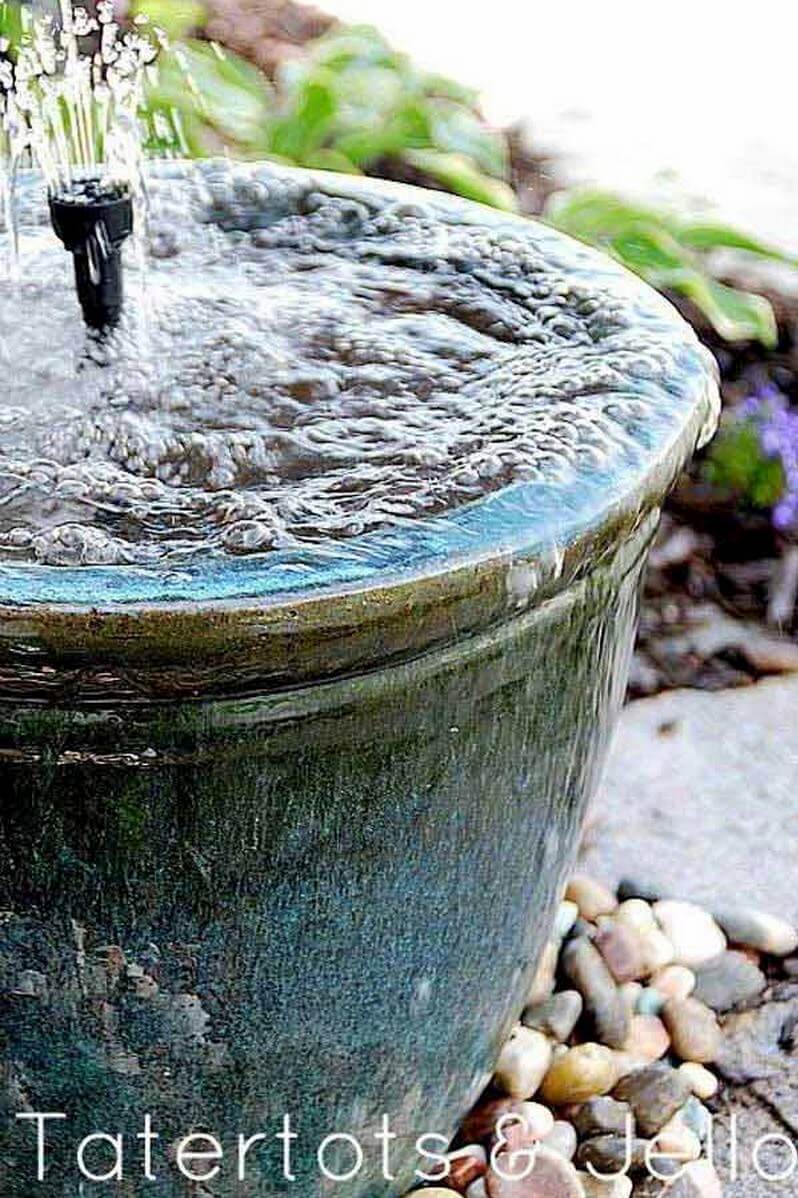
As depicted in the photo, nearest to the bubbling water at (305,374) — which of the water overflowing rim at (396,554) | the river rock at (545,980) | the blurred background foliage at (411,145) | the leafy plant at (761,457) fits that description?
the water overflowing rim at (396,554)

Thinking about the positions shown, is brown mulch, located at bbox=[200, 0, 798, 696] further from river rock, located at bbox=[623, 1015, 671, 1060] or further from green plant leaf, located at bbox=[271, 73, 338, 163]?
river rock, located at bbox=[623, 1015, 671, 1060]

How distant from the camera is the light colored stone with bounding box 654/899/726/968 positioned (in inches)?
89.8

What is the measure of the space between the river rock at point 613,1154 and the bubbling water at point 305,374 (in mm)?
933

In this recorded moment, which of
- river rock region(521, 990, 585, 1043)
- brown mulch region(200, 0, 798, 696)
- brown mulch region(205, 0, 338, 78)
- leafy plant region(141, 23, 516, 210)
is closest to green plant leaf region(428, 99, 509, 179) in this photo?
leafy plant region(141, 23, 516, 210)

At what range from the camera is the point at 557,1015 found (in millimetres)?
2111

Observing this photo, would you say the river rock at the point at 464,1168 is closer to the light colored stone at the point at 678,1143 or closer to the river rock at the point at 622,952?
the light colored stone at the point at 678,1143

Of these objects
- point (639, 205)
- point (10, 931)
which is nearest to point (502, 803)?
point (10, 931)

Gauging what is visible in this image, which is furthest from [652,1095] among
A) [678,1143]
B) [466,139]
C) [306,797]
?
[466,139]

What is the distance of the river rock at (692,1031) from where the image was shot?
214 centimetres

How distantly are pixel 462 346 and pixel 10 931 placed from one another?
748 millimetres

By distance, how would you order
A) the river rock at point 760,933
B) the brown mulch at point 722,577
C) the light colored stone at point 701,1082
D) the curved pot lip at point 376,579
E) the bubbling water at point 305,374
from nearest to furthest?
the curved pot lip at point 376,579, the bubbling water at point 305,374, the light colored stone at point 701,1082, the river rock at point 760,933, the brown mulch at point 722,577

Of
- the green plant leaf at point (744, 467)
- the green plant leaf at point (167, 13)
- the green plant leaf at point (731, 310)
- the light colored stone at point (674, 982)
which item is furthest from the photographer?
the green plant leaf at point (167, 13)

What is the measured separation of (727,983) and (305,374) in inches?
44.5

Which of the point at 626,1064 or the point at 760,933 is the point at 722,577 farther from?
the point at 626,1064
